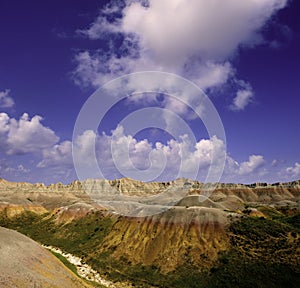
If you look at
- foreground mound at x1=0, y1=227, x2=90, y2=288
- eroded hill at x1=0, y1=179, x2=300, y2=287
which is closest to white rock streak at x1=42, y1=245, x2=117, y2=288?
eroded hill at x1=0, y1=179, x2=300, y2=287

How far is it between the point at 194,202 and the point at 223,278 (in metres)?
41.3

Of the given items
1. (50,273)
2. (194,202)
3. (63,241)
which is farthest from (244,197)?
(50,273)

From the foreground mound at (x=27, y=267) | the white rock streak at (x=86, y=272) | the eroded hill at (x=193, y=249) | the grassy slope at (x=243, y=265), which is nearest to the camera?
the foreground mound at (x=27, y=267)

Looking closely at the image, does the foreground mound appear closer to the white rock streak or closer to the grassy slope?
the white rock streak

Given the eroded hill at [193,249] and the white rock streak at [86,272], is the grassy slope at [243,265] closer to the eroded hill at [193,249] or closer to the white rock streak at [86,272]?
the eroded hill at [193,249]

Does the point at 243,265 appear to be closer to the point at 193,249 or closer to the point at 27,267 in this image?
the point at 193,249

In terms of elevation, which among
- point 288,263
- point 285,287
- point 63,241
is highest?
point 288,263

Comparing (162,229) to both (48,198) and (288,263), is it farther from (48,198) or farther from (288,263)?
(48,198)

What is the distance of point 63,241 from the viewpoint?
70000 mm

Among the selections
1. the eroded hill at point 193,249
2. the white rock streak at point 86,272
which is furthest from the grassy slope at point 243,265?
the white rock streak at point 86,272

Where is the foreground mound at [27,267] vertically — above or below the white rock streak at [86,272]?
above

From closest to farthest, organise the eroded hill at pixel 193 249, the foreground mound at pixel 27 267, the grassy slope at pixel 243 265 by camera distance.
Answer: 1. the foreground mound at pixel 27 267
2. the grassy slope at pixel 243 265
3. the eroded hill at pixel 193 249

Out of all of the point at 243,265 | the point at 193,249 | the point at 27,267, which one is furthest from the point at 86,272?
the point at 243,265

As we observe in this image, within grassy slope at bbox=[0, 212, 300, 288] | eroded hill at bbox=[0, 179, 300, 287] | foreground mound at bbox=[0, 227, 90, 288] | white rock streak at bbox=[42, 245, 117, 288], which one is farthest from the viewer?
white rock streak at bbox=[42, 245, 117, 288]
